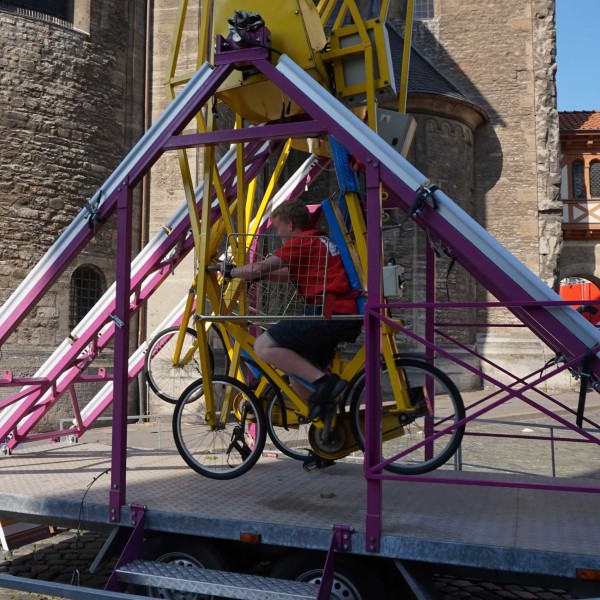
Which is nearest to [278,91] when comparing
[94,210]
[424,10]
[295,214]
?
[295,214]

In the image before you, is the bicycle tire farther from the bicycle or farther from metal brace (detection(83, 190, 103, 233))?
metal brace (detection(83, 190, 103, 233))

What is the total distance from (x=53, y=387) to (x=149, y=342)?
888 mm

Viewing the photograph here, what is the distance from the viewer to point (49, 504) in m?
4.37

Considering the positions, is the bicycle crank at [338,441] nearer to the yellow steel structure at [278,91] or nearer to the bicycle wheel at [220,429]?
the yellow steel structure at [278,91]

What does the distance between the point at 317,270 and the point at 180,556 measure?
186cm

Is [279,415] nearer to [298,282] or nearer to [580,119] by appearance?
[298,282]

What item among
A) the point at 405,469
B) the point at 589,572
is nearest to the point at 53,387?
the point at 405,469

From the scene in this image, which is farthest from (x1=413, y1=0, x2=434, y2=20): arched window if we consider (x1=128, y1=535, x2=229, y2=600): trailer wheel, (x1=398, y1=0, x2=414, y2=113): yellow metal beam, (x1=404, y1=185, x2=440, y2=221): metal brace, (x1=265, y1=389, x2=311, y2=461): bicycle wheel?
(x1=128, y1=535, x2=229, y2=600): trailer wheel

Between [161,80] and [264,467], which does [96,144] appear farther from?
[264,467]

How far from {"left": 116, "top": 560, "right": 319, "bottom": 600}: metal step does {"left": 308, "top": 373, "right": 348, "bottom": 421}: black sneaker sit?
1.11 m

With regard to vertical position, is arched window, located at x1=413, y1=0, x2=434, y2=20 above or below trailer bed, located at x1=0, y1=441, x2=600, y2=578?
above

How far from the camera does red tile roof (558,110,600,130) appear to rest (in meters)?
28.2

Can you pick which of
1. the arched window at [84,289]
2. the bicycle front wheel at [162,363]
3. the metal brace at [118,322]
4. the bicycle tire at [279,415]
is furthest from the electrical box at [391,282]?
the arched window at [84,289]

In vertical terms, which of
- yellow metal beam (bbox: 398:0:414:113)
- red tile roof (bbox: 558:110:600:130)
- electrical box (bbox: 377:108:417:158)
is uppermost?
red tile roof (bbox: 558:110:600:130)
